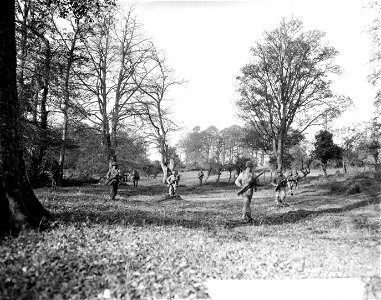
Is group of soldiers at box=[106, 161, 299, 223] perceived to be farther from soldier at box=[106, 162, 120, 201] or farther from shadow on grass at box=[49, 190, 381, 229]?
→ shadow on grass at box=[49, 190, 381, 229]

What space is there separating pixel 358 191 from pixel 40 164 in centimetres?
2232

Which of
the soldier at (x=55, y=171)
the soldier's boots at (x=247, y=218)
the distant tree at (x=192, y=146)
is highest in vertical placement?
the distant tree at (x=192, y=146)

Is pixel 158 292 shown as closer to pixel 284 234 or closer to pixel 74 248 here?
pixel 74 248

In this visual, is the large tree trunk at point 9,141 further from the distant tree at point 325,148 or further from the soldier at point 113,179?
the distant tree at point 325,148

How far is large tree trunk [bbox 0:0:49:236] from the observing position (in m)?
6.40

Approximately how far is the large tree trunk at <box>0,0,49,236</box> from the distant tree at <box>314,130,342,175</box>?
40510 mm

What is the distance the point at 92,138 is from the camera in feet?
82.0

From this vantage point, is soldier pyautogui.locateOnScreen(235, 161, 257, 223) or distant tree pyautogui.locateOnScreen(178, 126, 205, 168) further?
distant tree pyautogui.locateOnScreen(178, 126, 205, 168)

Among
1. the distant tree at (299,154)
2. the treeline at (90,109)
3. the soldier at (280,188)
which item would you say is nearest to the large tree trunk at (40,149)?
the treeline at (90,109)

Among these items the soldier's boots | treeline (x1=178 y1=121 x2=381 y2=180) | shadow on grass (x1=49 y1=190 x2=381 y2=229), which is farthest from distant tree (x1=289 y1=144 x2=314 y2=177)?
the soldier's boots

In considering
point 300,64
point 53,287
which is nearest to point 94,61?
point 300,64

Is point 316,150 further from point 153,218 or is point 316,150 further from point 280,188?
point 153,218

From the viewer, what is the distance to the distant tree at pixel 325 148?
40.6m

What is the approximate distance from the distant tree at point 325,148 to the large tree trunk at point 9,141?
133ft
